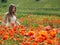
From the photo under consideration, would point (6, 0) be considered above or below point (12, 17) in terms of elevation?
below

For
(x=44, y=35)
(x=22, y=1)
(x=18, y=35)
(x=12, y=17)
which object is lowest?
(x=22, y=1)

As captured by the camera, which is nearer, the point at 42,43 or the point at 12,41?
the point at 42,43

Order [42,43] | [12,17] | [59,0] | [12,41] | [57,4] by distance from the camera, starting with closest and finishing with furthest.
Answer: [42,43] < [12,41] < [12,17] < [57,4] < [59,0]

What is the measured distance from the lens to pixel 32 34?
4066mm

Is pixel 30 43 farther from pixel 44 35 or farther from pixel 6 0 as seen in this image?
pixel 6 0

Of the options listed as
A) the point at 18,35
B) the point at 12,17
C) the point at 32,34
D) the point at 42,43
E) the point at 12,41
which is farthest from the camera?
the point at 12,17

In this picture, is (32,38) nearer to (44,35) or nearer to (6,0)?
(44,35)

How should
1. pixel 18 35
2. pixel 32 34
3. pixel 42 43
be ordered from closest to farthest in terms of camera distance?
pixel 42 43 → pixel 32 34 → pixel 18 35

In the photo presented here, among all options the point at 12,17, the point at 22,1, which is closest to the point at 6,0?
the point at 22,1

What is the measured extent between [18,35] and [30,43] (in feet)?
3.67

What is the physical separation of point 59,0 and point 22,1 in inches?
189

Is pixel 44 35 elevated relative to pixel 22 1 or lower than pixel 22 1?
elevated

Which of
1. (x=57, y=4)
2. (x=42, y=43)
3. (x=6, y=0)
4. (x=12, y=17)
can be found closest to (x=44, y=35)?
(x=42, y=43)

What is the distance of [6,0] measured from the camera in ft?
119
